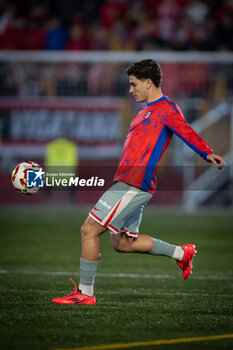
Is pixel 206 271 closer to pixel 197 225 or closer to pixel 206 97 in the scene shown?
pixel 197 225

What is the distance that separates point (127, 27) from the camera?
56.1ft

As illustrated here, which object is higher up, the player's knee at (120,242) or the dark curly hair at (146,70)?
the dark curly hair at (146,70)

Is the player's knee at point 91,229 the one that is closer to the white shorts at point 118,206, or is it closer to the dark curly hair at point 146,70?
the white shorts at point 118,206

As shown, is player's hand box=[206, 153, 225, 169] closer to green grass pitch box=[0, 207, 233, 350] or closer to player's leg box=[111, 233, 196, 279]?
player's leg box=[111, 233, 196, 279]

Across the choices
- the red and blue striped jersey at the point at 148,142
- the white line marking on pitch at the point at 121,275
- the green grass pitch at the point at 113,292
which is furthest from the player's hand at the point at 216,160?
the white line marking on pitch at the point at 121,275

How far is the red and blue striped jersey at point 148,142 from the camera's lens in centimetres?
562

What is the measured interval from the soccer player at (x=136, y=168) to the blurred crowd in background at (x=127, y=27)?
34.6 feet

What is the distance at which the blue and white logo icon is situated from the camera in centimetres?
586

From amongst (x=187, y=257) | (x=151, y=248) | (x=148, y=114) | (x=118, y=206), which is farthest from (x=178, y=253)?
(x=148, y=114)

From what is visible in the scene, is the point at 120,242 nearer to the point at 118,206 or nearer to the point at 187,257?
the point at 118,206

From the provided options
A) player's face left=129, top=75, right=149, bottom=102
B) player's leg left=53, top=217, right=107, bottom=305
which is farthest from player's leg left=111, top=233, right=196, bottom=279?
player's face left=129, top=75, right=149, bottom=102

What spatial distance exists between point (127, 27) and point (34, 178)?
11794mm

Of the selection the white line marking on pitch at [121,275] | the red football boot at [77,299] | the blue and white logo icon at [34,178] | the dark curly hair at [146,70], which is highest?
the dark curly hair at [146,70]

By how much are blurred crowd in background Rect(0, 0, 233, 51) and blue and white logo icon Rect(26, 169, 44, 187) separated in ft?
35.2
